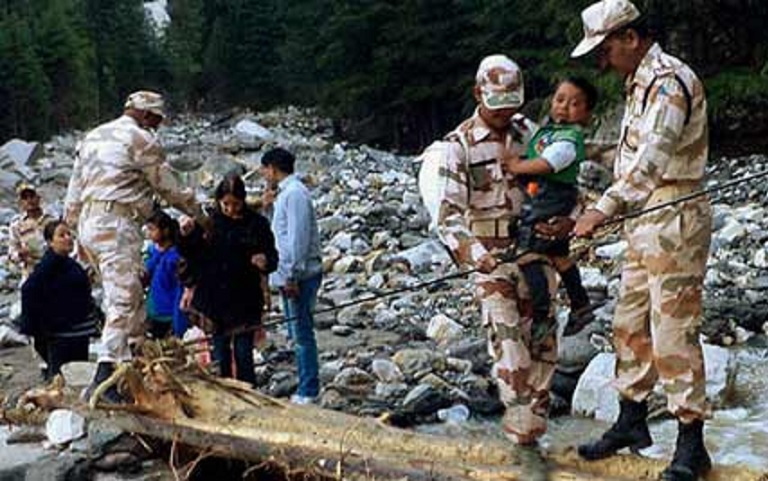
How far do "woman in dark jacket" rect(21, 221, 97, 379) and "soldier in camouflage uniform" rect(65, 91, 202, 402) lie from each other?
3.50 feet

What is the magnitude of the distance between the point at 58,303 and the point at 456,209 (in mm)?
4013

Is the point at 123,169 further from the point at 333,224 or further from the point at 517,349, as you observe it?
the point at 333,224

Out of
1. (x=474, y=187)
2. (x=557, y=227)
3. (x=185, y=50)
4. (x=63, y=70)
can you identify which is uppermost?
(x=185, y=50)

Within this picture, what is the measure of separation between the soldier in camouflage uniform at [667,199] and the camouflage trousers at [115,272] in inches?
126

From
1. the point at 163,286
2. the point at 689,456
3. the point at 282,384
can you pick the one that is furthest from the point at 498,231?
the point at 163,286

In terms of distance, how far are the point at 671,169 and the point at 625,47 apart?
541 mm

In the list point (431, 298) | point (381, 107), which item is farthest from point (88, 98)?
point (431, 298)

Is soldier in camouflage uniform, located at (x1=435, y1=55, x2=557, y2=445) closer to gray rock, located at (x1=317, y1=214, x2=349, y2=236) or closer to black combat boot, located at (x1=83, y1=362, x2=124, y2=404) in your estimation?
black combat boot, located at (x1=83, y1=362, x2=124, y2=404)

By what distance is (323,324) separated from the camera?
1201cm

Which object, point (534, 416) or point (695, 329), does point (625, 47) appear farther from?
point (534, 416)

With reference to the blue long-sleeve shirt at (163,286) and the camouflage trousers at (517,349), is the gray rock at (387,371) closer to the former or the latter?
the blue long-sleeve shirt at (163,286)

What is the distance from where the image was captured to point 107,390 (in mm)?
6879

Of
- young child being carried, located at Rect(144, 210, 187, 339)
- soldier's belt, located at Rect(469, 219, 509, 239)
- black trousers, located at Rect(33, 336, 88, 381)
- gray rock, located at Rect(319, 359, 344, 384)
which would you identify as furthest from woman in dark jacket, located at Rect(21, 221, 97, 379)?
soldier's belt, located at Rect(469, 219, 509, 239)

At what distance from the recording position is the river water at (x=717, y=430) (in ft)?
23.6
